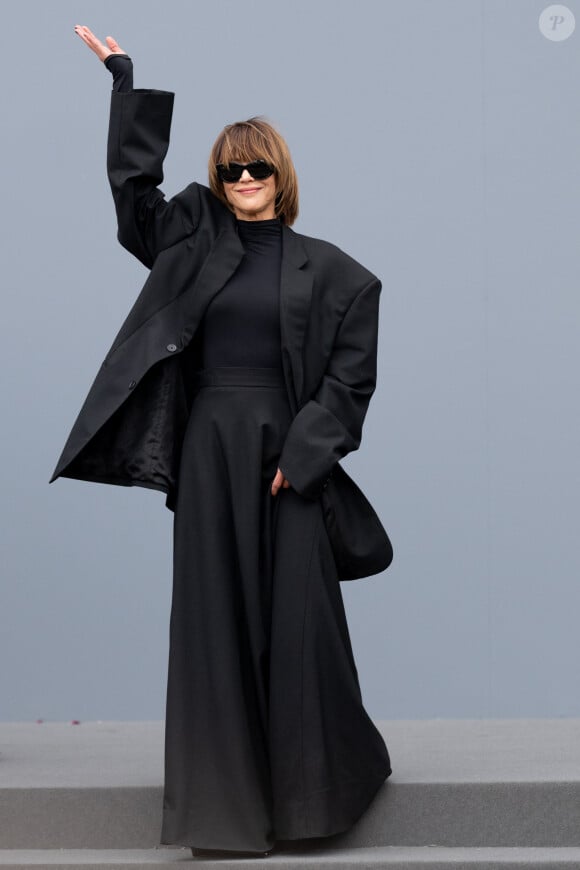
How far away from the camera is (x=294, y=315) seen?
3516 millimetres

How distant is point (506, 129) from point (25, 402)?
5.75 feet

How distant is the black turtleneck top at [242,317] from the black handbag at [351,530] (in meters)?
0.31

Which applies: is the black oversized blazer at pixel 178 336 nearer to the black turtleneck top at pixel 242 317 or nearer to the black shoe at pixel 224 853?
the black turtleneck top at pixel 242 317

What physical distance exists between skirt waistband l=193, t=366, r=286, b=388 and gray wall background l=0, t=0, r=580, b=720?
149 cm

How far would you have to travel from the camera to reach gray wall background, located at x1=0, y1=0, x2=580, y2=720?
5020 millimetres

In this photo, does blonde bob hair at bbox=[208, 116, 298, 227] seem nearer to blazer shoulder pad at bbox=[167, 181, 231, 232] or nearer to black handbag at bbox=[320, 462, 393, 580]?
blazer shoulder pad at bbox=[167, 181, 231, 232]

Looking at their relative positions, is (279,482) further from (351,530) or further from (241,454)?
(351,530)

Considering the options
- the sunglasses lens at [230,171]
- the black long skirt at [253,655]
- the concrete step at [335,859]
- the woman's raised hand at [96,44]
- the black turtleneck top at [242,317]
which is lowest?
the concrete step at [335,859]

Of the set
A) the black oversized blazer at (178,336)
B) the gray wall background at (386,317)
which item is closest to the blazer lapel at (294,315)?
the black oversized blazer at (178,336)

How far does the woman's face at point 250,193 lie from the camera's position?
354 centimetres

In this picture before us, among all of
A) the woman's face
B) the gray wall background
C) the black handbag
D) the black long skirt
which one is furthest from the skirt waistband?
the gray wall background

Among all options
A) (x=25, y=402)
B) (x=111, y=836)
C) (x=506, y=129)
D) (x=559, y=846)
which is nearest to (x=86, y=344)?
(x=25, y=402)

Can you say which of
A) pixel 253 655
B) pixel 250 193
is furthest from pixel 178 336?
pixel 253 655

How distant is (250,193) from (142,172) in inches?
9.6
